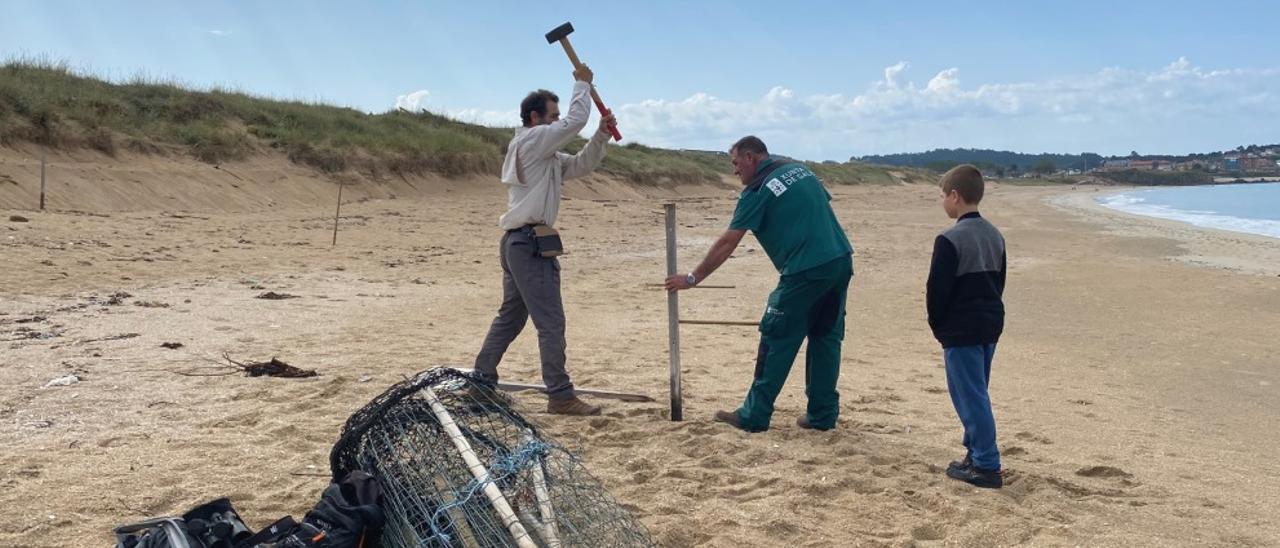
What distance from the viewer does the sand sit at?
13.0 ft

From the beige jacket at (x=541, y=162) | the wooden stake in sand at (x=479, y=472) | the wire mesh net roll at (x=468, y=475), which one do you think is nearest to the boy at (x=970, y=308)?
the wire mesh net roll at (x=468, y=475)

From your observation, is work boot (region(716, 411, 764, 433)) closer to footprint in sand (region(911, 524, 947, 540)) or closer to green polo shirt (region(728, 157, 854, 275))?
green polo shirt (region(728, 157, 854, 275))

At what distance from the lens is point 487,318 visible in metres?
8.91

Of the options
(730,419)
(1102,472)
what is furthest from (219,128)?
(1102,472)

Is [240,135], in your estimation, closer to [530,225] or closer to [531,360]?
[531,360]

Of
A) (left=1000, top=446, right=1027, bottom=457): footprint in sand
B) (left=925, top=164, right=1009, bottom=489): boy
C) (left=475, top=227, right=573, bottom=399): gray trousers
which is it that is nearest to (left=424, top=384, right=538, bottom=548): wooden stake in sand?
(left=475, top=227, right=573, bottom=399): gray trousers

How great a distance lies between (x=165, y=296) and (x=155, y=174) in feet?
29.1

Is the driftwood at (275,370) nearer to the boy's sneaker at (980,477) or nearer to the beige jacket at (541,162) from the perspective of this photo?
the beige jacket at (541,162)

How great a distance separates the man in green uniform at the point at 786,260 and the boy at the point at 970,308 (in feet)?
2.22

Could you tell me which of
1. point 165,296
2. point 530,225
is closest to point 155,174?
point 165,296

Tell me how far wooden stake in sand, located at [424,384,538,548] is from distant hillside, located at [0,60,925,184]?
15.7 m

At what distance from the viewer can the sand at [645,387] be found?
3.96 meters

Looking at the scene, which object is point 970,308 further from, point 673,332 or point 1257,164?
point 1257,164

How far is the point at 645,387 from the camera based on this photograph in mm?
6230
